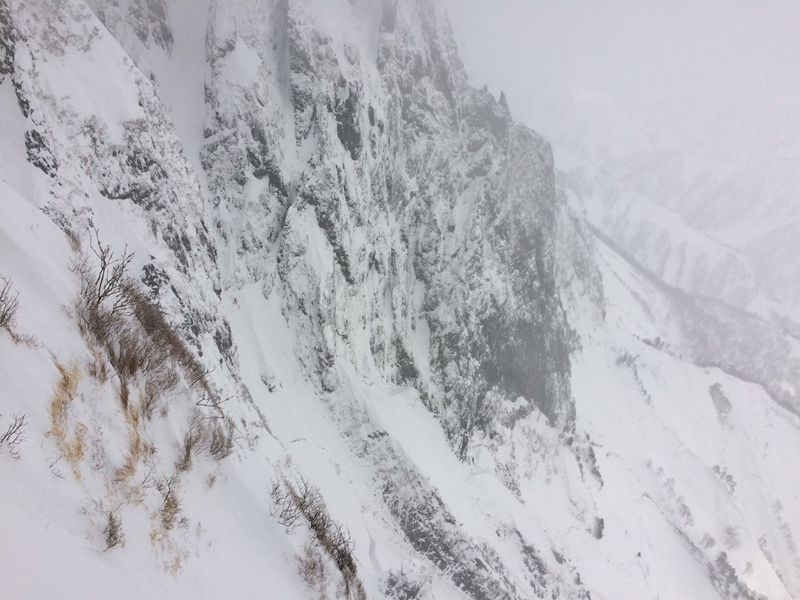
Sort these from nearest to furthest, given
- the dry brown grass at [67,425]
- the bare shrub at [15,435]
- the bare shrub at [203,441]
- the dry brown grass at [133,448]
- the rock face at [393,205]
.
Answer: the bare shrub at [15,435]
the dry brown grass at [67,425]
the dry brown grass at [133,448]
the bare shrub at [203,441]
the rock face at [393,205]

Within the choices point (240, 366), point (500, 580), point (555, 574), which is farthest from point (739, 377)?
point (240, 366)

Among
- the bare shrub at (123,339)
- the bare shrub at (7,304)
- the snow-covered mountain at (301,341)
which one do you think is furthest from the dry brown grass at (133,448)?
the bare shrub at (7,304)

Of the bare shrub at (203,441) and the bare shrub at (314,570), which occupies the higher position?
the bare shrub at (203,441)

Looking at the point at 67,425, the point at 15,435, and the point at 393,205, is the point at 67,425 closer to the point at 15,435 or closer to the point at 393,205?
the point at 15,435

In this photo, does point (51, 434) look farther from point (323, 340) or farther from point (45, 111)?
point (323, 340)

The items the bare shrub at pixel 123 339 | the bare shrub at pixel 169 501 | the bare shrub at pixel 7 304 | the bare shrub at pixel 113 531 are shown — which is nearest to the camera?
the bare shrub at pixel 113 531

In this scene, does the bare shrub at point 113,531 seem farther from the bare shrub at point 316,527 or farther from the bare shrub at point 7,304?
the bare shrub at point 316,527
